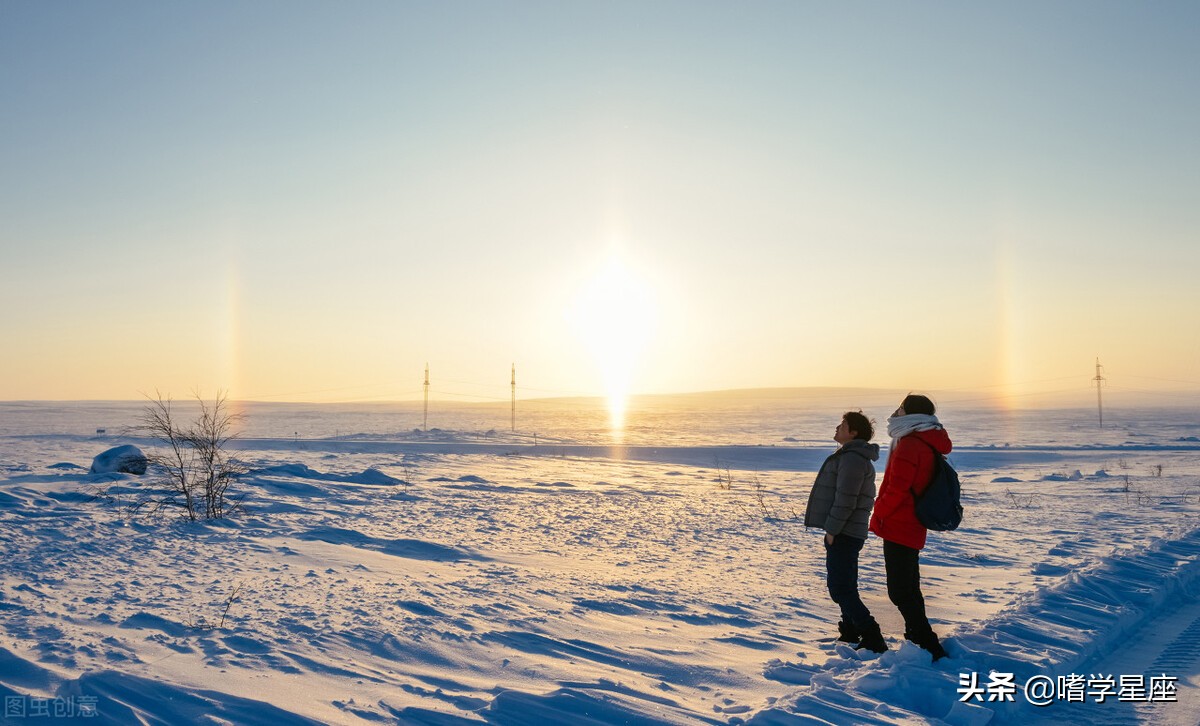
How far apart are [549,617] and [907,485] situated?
2774 millimetres

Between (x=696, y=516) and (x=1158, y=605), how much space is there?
22.4 feet

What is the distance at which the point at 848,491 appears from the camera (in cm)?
520

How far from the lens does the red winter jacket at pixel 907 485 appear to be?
4969mm

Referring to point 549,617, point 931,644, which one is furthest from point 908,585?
point 549,617

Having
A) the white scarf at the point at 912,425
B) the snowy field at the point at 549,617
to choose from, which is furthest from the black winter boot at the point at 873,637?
the white scarf at the point at 912,425

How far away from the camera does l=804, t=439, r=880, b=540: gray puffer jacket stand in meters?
5.20

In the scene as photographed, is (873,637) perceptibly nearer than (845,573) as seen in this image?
Yes

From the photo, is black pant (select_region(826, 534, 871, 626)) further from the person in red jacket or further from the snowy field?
the snowy field

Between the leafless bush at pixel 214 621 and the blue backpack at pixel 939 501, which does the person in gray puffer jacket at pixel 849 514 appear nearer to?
the blue backpack at pixel 939 501

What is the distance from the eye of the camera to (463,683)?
14.6ft

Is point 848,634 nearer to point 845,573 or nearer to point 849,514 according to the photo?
point 845,573

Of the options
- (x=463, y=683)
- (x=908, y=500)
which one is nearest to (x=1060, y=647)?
(x=908, y=500)

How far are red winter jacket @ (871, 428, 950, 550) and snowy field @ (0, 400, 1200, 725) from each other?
28.0 inches

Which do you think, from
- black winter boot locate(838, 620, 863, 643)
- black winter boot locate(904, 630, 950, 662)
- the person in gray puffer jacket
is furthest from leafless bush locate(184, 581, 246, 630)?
black winter boot locate(904, 630, 950, 662)
